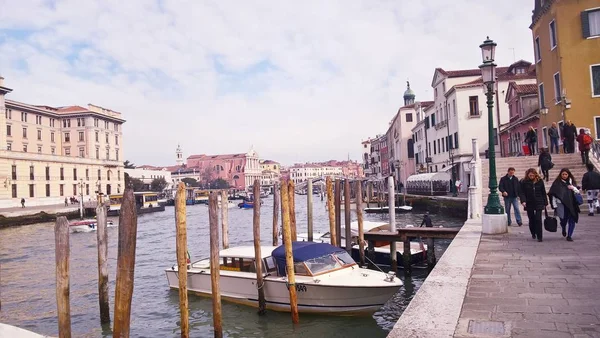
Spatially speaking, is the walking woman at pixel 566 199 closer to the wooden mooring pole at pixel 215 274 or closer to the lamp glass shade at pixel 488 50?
the lamp glass shade at pixel 488 50

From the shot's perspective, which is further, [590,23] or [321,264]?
[590,23]

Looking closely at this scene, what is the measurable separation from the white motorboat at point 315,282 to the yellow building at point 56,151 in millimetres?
46451

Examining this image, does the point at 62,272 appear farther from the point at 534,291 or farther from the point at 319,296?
the point at 534,291

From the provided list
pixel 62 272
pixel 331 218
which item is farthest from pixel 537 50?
pixel 62 272

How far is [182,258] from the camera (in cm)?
932

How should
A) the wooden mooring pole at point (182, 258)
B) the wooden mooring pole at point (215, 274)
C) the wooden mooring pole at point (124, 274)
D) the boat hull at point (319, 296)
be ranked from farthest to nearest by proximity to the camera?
the boat hull at point (319, 296) → the wooden mooring pole at point (215, 274) → the wooden mooring pole at point (182, 258) → the wooden mooring pole at point (124, 274)

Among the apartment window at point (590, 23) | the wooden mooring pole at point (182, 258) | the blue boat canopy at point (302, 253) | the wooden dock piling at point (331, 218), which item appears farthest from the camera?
the apartment window at point (590, 23)

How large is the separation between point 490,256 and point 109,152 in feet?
248

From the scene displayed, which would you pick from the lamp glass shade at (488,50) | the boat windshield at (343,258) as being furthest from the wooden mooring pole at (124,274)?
the lamp glass shade at (488,50)

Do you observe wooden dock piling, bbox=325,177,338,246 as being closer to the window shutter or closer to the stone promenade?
the stone promenade

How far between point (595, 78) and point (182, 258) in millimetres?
18918

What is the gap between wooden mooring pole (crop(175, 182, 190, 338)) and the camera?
8.86 meters

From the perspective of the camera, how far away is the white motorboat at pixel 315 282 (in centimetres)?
1029

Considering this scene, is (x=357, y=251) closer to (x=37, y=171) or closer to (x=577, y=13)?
(x=577, y=13)
